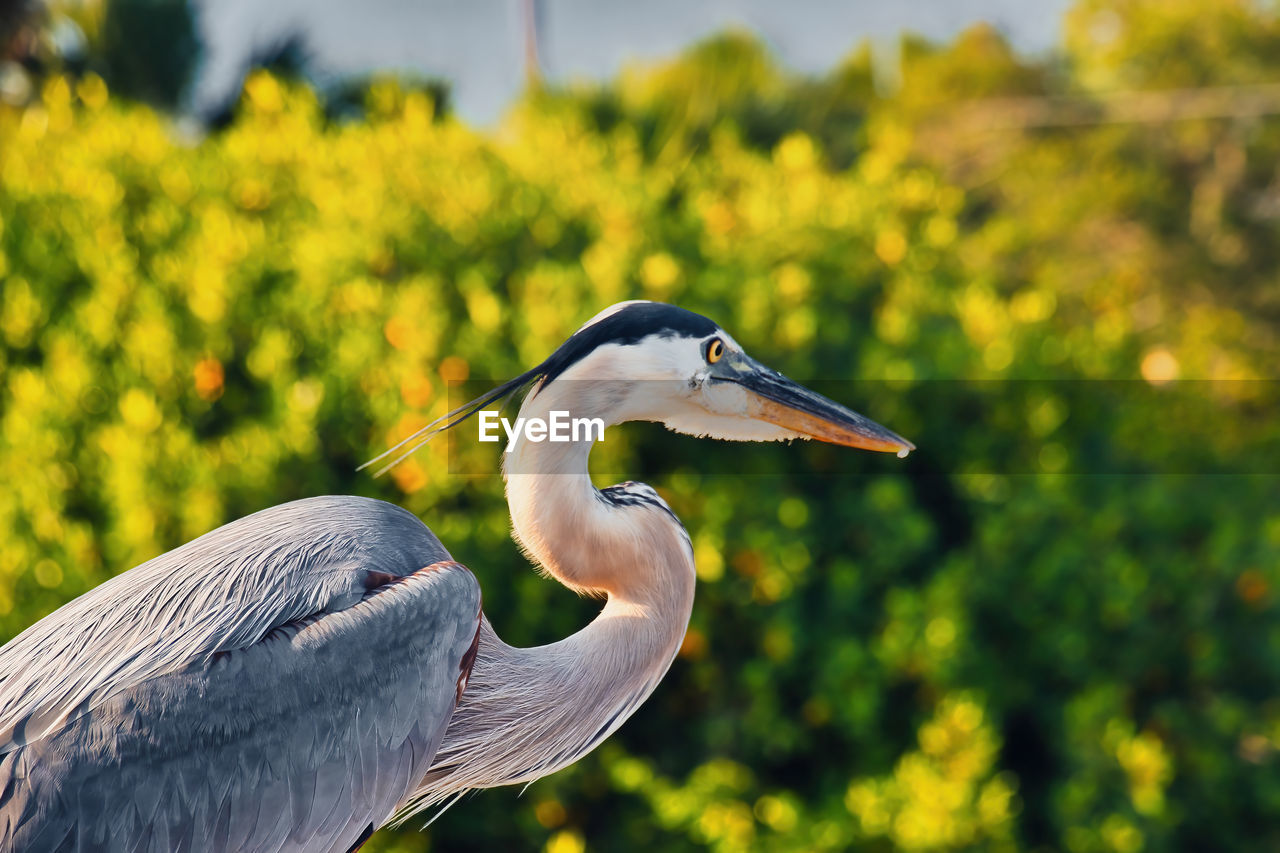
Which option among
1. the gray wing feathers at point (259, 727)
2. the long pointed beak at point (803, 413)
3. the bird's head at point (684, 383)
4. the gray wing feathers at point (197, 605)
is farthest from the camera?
the long pointed beak at point (803, 413)

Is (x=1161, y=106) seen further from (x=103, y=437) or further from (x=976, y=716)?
(x=103, y=437)

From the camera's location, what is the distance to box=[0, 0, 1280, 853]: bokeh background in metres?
3.71

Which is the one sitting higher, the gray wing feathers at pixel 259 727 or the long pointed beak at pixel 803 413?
the long pointed beak at pixel 803 413

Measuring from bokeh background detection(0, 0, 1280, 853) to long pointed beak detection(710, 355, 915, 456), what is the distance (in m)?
1.53

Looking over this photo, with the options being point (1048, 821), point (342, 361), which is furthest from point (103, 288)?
point (1048, 821)

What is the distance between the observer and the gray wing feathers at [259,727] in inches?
75.8

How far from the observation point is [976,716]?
3725 millimetres

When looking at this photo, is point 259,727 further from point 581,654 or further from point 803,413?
point 803,413

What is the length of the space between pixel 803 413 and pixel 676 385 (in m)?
0.28

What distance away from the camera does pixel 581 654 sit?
7.74 feet

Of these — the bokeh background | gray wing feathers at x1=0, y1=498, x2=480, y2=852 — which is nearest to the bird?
gray wing feathers at x1=0, y1=498, x2=480, y2=852

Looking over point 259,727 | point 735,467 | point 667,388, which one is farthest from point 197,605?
point 735,467

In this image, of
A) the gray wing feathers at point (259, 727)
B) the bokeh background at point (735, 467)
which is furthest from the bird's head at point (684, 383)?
the bokeh background at point (735, 467)

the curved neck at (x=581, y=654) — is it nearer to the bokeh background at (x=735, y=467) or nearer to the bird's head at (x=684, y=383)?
the bird's head at (x=684, y=383)
